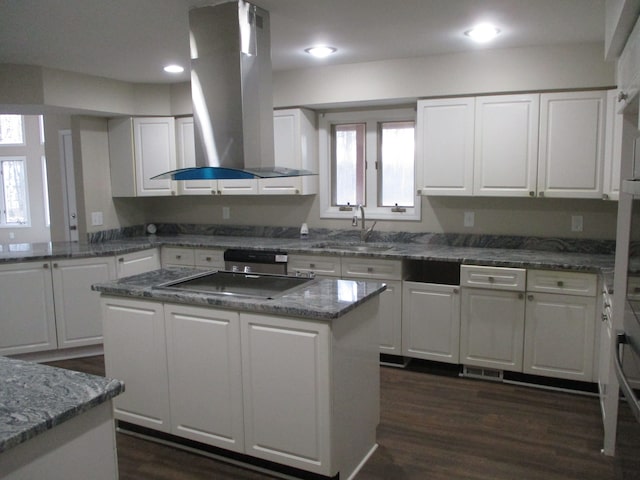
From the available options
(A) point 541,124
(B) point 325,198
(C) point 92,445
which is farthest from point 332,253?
(C) point 92,445

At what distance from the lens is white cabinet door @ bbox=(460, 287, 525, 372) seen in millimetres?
3539

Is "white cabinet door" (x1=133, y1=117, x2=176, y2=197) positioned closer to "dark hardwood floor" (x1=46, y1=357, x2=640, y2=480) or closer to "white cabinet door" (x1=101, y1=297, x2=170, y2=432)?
"white cabinet door" (x1=101, y1=297, x2=170, y2=432)

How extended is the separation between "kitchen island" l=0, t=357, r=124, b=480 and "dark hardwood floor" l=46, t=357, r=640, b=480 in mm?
1125

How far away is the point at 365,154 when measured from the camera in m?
4.64

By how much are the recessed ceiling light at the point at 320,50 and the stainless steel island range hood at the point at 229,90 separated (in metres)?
0.85

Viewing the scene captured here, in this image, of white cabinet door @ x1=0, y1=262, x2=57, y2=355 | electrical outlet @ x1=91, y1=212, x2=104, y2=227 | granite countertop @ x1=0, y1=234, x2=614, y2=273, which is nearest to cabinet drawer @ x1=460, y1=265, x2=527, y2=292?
granite countertop @ x1=0, y1=234, x2=614, y2=273

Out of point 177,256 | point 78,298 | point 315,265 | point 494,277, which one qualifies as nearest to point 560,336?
point 494,277

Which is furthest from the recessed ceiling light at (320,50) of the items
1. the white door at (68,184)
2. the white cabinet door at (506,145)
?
the white door at (68,184)

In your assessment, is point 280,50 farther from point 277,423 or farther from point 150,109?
point 277,423

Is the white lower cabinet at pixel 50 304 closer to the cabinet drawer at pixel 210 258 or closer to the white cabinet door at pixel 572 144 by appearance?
the cabinet drawer at pixel 210 258

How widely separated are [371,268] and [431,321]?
0.58 meters

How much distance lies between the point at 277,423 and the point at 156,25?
2.30 meters

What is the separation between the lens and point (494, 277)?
3.54 meters

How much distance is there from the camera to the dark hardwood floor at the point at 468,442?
102 inches
